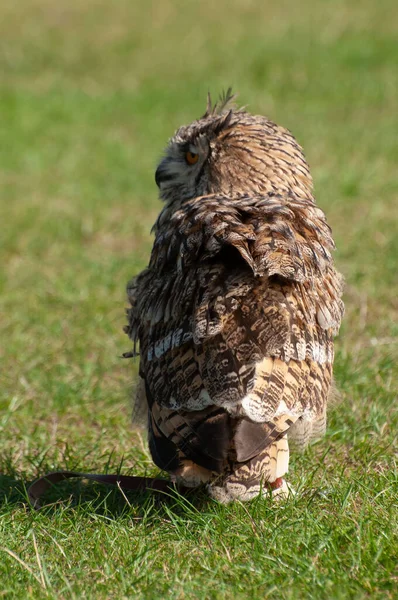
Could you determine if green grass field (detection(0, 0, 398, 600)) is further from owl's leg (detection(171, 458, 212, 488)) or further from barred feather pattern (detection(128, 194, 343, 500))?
barred feather pattern (detection(128, 194, 343, 500))

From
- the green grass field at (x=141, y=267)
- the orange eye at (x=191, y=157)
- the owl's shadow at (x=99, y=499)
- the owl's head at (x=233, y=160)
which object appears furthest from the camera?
the orange eye at (x=191, y=157)

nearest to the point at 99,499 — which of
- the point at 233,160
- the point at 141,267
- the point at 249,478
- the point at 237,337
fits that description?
the point at 249,478

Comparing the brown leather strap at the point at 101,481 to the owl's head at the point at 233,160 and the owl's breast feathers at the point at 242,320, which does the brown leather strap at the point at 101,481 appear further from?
the owl's head at the point at 233,160

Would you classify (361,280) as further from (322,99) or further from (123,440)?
(322,99)

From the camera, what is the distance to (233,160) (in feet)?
13.4

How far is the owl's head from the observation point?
4059 millimetres

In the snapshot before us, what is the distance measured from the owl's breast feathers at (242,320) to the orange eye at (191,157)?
1.95 ft

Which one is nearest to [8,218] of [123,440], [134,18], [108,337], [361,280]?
[108,337]

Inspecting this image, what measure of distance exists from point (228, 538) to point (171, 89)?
1134 centimetres

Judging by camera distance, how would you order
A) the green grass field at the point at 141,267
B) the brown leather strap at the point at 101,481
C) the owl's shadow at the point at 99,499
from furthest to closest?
the brown leather strap at the point at 101,481 < the owl's shadow at the point at 99,499 < the green grass field at the point at 141,267

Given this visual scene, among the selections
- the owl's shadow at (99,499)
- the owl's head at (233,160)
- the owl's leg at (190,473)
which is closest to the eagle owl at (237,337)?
the owl's leg at (190,473)

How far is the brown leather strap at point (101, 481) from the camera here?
12.9 ft

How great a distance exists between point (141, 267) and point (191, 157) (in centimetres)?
319

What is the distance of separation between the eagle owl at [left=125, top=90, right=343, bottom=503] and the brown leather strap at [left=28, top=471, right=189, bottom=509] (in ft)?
1.19
